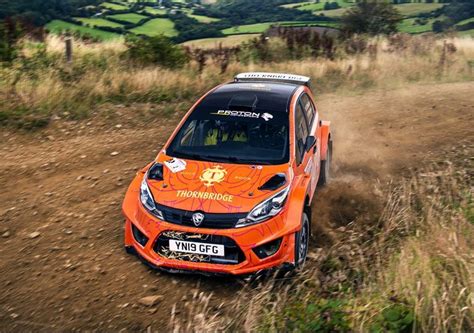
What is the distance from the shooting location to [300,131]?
680 centimetres

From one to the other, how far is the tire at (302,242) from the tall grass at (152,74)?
6.63 metres

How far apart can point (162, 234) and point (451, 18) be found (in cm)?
3499

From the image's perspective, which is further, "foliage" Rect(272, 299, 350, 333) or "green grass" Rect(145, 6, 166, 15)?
"green grass" Rect(145, 6, 166, 15)

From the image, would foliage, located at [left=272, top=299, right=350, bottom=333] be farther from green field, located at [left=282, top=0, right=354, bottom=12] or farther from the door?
green field, located at [left=282, top=0, right=354, bottom=12]

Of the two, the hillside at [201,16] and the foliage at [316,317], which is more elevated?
the foliage at [316,317]

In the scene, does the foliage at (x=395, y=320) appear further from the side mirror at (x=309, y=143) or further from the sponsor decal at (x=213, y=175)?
the side mirror at (x=309, y=143)

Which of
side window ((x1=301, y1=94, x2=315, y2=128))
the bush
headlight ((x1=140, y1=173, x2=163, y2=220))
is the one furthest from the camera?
the bush

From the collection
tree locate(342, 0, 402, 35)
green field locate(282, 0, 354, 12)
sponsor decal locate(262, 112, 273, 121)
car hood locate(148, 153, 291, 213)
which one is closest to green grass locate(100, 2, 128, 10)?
green field locate(282, 0, 354, 12)

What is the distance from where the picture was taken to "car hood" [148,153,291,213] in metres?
5.43

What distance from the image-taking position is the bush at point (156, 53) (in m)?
14.7

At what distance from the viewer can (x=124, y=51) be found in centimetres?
1515

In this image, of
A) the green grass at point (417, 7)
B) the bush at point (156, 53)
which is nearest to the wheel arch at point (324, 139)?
the bush at point (156, 53)

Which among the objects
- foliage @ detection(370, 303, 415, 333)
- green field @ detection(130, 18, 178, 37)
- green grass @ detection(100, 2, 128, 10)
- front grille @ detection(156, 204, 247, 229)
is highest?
front grille @ detection(156, 204, 247, 229)

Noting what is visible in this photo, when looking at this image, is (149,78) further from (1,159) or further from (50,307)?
(50,307)
